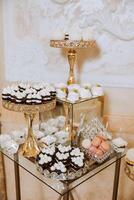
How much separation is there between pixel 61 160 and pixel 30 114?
0.25 metres

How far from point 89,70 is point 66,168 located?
60cm

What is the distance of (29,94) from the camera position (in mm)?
1081

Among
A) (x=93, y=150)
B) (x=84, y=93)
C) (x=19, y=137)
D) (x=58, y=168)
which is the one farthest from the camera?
(x=19, y=137)

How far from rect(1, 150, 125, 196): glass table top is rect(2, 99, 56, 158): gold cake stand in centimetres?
4

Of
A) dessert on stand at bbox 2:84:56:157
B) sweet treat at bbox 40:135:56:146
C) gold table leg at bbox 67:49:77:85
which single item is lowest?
sweet treat at bbox 40:135:56:146

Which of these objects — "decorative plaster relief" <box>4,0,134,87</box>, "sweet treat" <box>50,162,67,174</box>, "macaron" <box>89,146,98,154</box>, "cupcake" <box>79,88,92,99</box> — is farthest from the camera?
"decorative plaster relief" <box>4,0,134,87</box>

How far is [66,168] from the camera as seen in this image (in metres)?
1.00

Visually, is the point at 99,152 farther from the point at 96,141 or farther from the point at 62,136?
the point at 62,136

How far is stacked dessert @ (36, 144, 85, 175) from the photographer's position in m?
0.99

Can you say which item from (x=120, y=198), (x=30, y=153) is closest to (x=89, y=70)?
(x=30, y=153)

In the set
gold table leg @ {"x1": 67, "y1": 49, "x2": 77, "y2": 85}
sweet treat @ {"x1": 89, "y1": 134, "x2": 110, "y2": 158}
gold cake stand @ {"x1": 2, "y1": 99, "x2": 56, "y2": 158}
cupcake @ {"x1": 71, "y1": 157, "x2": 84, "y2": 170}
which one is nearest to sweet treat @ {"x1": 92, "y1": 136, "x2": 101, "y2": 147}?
sweet treat @ {"x1": 89, "y1": 134, "x2": 110, "y2": 158}

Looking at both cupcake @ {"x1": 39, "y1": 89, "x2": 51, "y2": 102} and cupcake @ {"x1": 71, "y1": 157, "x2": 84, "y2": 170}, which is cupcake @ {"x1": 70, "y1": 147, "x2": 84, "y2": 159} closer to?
cupcake @ {"x1": 71, "y1": 157, "x2": 84, "y2": 170}

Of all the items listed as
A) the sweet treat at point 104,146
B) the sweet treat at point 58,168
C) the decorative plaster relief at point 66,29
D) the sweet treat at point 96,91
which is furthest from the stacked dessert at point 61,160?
the decorative plaster relief at point 66,29

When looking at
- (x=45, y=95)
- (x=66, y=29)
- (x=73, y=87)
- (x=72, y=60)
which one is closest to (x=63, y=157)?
(x=45, y=95)
